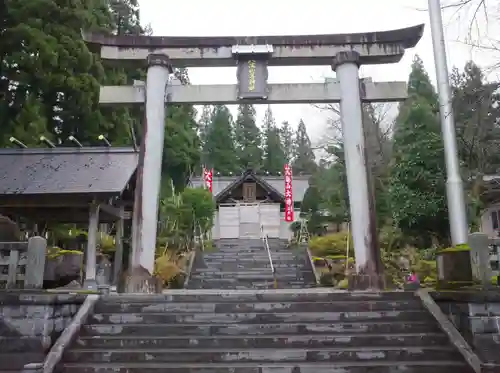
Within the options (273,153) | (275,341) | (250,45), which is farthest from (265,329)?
(273,153)

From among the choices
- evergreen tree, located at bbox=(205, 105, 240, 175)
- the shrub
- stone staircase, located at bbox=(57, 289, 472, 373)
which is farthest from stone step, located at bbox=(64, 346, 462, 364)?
evergreen tree, located at bbox=(205, 105, 240, 175)

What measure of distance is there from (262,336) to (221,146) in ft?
153

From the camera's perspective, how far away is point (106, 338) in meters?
6.64

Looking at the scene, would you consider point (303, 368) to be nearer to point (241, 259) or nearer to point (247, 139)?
point (241, 259)

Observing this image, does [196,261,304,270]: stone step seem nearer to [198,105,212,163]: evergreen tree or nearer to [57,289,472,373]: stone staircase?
[57,289,472,373]: stone staircase

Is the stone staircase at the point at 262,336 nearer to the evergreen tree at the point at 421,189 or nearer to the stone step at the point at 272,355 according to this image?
the stone step at the point at 272,355

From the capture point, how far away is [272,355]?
611 cm

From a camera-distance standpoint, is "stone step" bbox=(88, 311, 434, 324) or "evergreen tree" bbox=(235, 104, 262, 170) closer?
"stone step" bbox=(88, 311, 434, 324)

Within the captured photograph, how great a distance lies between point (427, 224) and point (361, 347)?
12.6 m

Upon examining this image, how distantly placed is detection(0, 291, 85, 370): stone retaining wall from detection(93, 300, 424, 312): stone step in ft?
3.17

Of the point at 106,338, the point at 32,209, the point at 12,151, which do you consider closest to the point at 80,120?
the point at 12,151

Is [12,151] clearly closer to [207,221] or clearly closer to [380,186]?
[207,221]

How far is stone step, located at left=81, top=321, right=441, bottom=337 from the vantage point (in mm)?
6691

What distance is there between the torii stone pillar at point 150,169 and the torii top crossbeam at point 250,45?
16.9 inches
